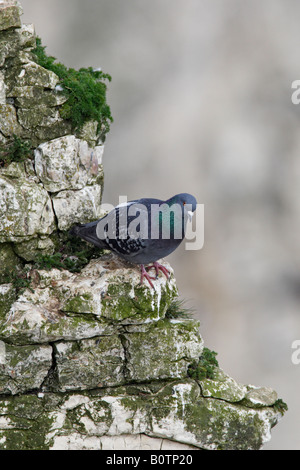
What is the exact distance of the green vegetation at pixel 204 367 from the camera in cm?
874

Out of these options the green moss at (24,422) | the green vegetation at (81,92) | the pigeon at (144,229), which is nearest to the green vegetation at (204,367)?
the pigeon at (144,229)

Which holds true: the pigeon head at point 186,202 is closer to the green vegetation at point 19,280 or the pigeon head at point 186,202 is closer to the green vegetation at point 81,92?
the green vegetation at point 81,92

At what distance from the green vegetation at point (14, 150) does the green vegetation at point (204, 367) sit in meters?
3.84

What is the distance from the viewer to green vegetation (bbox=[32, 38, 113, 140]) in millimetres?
8555

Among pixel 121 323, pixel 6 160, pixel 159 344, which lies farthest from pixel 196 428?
pixel 6 160

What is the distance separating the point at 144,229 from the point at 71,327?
1594mm

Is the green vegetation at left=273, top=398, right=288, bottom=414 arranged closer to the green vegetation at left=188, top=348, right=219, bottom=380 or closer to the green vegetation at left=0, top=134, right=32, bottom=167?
the green vegetation at left=188, top=348, right=219, bottom=380

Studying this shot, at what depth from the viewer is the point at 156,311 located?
26.8ft

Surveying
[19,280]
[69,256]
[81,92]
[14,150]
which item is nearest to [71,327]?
[19,280]

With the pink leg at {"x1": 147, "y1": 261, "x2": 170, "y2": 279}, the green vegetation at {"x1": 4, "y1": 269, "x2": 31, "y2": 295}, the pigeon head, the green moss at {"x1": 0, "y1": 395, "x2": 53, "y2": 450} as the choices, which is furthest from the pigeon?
the green moss at {"x1": 0, "y1": 395, "x2": 53, "y2": 450}

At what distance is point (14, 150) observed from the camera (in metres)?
8.30

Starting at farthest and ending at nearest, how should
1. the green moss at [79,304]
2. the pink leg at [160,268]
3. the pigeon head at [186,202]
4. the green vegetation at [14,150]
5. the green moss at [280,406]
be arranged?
1. the green moss at [280,406]
2. the pink leg at [160,268]
3. the green vegetation at [14,150]
4. the green moss at [79,304]
5. the pigeon head at [186,202]
